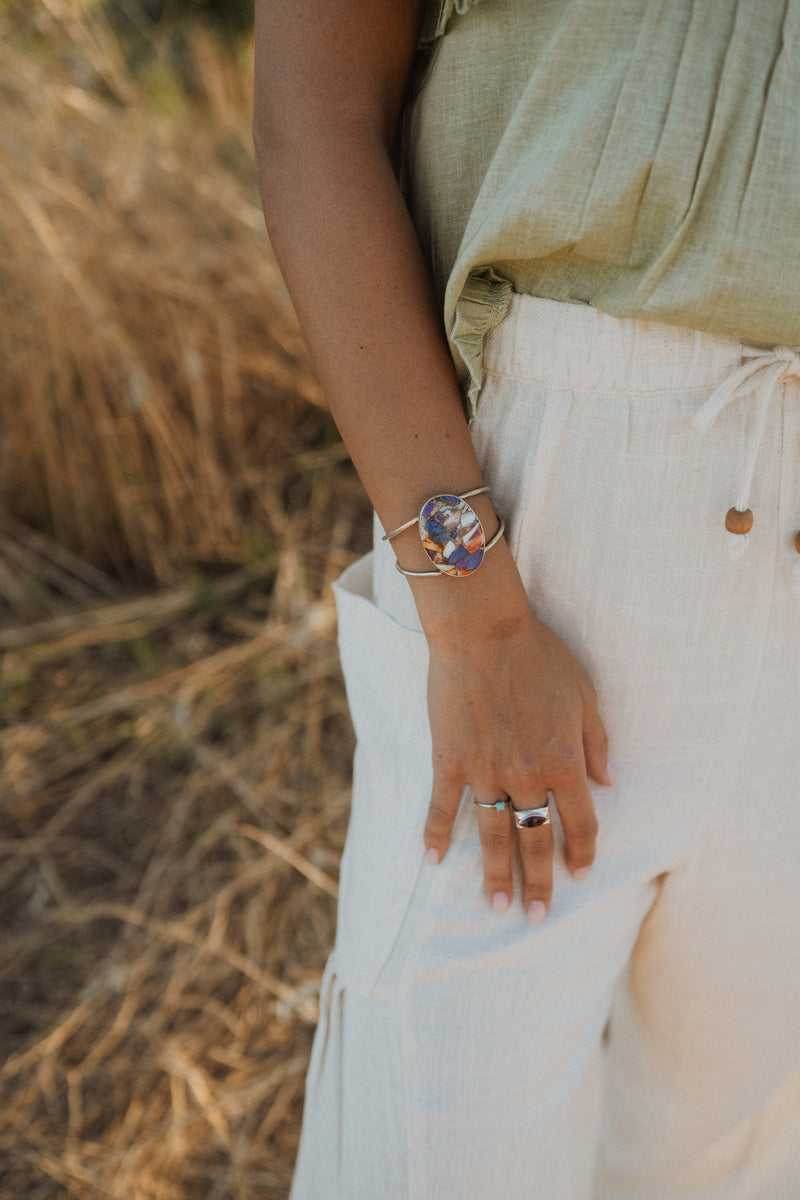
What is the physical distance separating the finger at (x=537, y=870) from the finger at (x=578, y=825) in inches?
0.7

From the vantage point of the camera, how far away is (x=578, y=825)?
0.70 metres

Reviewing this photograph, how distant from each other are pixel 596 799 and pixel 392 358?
1.29 feet

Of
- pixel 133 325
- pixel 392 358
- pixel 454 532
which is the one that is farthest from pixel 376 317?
pixel 133 325

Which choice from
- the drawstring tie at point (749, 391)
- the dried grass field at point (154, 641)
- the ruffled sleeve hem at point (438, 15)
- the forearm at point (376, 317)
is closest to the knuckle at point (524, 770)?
the forearm at point (376, 317)

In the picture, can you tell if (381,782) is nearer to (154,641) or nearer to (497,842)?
(497,842)

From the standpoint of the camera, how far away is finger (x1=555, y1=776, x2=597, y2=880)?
691 mm

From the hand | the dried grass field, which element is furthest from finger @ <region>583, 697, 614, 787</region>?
the dried grass field

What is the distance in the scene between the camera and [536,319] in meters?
0.66

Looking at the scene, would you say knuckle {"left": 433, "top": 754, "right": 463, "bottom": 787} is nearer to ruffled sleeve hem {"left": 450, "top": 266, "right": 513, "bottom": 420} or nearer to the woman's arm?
the woman's arm

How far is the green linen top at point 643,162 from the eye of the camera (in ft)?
1.88

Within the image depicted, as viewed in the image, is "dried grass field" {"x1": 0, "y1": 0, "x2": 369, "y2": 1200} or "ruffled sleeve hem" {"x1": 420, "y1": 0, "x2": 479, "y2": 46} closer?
"ruffled sleeve hem" {"x1": 420, "y1": 0, "x2": 479, "y2": 46}

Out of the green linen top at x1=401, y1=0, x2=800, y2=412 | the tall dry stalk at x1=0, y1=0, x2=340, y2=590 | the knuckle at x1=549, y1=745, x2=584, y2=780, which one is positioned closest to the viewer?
the green linen top at x1=401, y1=0, x2=800, y2=412

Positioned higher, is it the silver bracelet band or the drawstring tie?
the drawstring tie

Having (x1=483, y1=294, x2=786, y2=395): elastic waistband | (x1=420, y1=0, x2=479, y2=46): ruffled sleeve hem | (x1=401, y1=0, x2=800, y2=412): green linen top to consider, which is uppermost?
(x1=420, y1=0, x2=479, y2=46): ruffled sleeve hem
